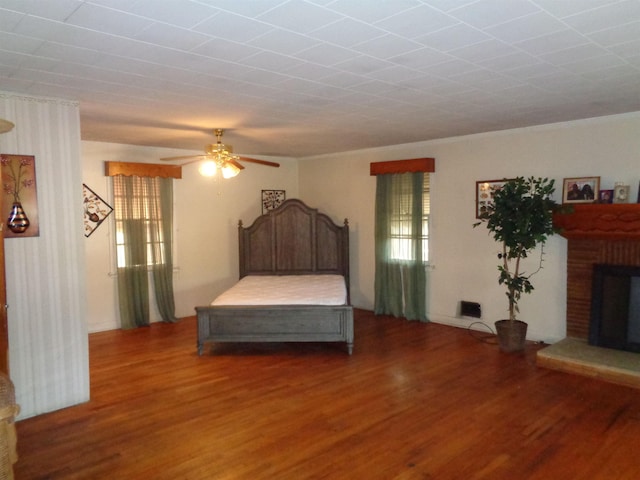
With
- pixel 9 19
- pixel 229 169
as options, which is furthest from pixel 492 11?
pixel 229 169

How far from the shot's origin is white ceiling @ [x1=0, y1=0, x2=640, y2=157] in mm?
2076

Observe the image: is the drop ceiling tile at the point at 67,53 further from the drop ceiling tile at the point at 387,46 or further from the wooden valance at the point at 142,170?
the wooden valance at the point at 142,170

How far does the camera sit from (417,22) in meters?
2.20

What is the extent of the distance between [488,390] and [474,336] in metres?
1.67

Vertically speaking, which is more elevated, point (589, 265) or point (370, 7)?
point (370, 7)

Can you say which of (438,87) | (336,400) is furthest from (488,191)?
(336,400)

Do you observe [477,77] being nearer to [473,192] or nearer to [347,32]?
[347,32]

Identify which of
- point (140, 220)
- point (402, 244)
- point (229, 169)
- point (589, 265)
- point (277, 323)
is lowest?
point (277, 323)

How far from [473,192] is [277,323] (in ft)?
9.25

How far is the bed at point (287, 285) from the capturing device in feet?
15.9

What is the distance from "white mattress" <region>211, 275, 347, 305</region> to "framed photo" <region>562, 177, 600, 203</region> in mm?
2545

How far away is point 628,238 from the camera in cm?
431

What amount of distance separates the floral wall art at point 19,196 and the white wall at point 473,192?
4405 mm

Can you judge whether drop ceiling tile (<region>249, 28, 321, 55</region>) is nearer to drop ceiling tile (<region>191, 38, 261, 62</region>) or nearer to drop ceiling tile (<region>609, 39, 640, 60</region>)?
drop ceiling tile (<region>191, 38, 261, 62</region>)
